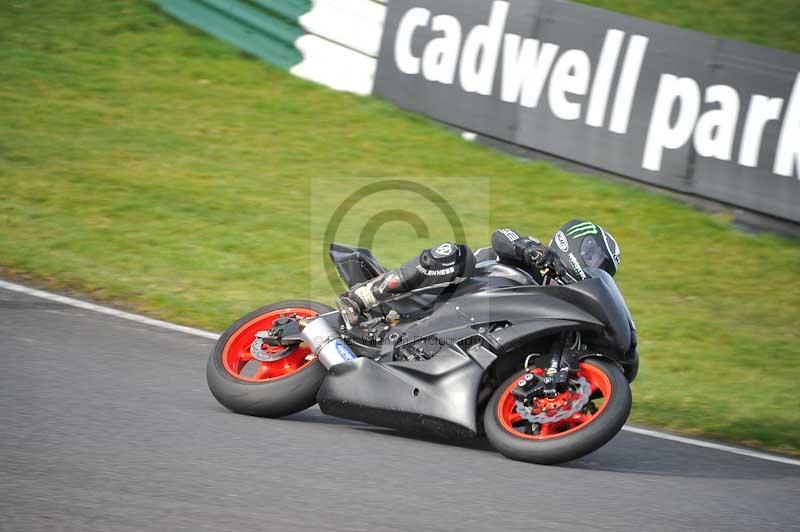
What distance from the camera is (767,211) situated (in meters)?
10.6

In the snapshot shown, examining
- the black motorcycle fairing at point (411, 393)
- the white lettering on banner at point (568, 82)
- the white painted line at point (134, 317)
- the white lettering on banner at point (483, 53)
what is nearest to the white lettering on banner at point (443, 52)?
the white lettering on banner at point (483, 53)

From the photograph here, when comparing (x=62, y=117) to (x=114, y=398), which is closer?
(x=114, y=398)

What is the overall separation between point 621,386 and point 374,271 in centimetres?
164

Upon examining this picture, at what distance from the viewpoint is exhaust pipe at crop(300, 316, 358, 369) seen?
559cm

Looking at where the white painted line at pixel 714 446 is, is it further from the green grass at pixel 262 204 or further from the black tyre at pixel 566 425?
the black tyre at pixel 566 425

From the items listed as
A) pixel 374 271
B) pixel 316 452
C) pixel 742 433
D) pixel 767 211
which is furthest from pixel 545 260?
pixel 767 211

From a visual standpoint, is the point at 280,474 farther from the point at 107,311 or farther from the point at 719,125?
the point at 719,125

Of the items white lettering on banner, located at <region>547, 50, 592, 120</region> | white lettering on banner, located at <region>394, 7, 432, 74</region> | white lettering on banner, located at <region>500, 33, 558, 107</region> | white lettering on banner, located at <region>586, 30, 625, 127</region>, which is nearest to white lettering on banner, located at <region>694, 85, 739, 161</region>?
white lettering on banner, located at <region>586, 30, 625, 127</region>

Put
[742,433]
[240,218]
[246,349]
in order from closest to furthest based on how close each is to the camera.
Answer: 1. [246,349]
2. [742,433]
3. [240,218]

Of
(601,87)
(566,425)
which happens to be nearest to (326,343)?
(566,425)

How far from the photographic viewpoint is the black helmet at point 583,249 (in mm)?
5508

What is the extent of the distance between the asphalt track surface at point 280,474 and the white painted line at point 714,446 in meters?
0.12

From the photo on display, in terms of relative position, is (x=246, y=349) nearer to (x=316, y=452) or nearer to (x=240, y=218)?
(x=316, y=452)

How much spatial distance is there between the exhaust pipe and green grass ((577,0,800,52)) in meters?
9.44
